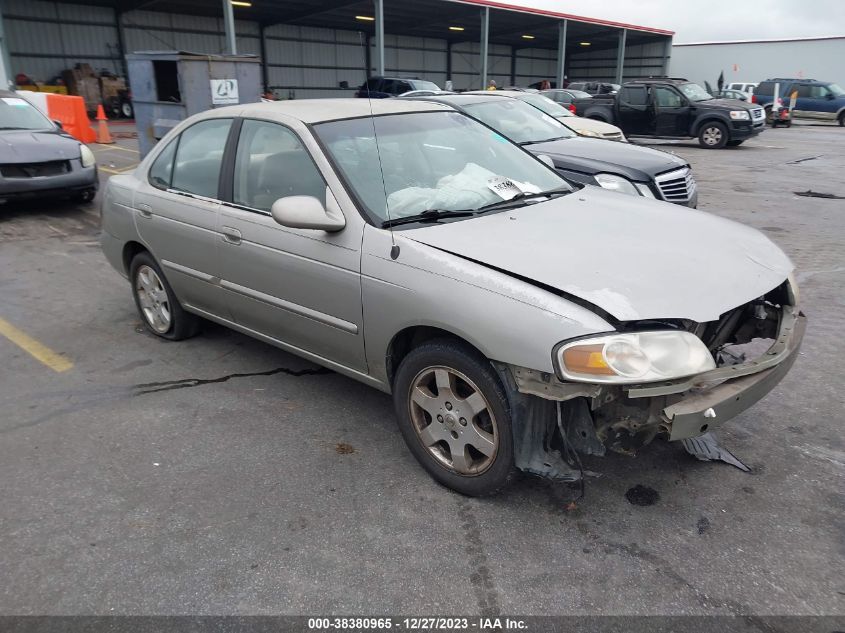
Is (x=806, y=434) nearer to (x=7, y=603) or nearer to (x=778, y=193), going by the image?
(x=7, y=603)

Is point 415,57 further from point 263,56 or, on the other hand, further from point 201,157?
point 201,157

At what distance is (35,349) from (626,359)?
4.18 metres

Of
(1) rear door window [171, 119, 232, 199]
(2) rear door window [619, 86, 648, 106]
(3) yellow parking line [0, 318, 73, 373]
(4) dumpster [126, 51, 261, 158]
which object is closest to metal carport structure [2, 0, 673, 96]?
(2) rear door window [619, 86, 648, 106]

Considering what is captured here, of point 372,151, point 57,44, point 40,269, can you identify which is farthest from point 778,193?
point 57,44

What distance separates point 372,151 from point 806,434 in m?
2.72

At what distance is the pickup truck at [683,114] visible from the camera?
1683 cm

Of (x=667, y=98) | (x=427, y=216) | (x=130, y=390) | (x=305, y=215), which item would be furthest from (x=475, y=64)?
(x=305, y=215)

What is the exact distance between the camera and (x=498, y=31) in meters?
36.1

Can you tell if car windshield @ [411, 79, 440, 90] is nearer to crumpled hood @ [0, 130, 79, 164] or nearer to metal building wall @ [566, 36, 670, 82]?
crumpled hood @ [0, 130, 79, 164]

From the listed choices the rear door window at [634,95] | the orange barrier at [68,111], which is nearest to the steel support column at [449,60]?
the rear door window at [634,95]

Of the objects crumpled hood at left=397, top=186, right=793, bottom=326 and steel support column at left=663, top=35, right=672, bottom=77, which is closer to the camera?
crumpled hood at left=397, top=186, right=793, bottom=326

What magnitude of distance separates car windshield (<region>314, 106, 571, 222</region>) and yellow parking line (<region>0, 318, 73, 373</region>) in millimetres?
2480

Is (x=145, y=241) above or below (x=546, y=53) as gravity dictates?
below

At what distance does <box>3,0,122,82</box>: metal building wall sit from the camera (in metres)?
24.5
